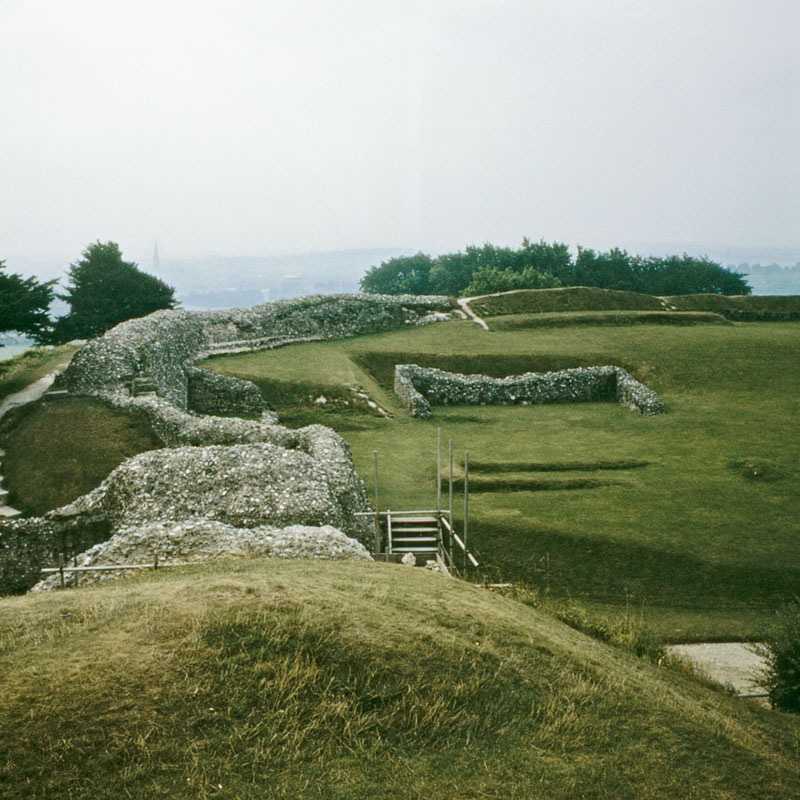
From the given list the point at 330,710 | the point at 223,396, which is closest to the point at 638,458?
the point at 223,396

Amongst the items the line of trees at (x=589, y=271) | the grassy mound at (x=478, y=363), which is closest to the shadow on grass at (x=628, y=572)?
the grassy mound at (x=478, y=363)

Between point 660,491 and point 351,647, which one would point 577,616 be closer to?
point 351,647

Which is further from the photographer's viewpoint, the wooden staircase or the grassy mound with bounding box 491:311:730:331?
the grassy mound with bounding box 491:311:730:331

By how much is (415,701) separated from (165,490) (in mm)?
13573

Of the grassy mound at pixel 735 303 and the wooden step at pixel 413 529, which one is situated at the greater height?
the grassy mound at pixel 735 303

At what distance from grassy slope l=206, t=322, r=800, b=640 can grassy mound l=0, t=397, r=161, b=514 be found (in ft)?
30.9

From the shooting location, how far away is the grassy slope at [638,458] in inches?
914

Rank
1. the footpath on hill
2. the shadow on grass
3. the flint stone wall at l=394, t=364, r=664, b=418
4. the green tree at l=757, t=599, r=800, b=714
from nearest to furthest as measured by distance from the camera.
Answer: the green tree at l=757, t=599, r=800, b=714, the shadow on grass, the footpath on hill, the flint stone wall at l=394, t=364, r=664, b=418

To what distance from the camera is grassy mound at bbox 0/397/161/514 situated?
26.3 metres

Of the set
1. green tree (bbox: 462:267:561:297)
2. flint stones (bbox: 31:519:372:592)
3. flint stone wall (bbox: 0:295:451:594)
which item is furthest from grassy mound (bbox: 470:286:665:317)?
flint stones (bbox: 31:519:372:592)

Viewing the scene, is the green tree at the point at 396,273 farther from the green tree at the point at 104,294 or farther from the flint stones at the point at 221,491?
the flint stones at the point at 221,491

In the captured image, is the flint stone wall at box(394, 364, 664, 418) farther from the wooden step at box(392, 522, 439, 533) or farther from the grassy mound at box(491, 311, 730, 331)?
the wooden step at box(392, 522, 439, 533)

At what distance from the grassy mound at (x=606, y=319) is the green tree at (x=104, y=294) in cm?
2868

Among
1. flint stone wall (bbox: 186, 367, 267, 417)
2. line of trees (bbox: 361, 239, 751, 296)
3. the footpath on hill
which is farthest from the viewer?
line of trees (bbox: 361, 239, 751, 296)
